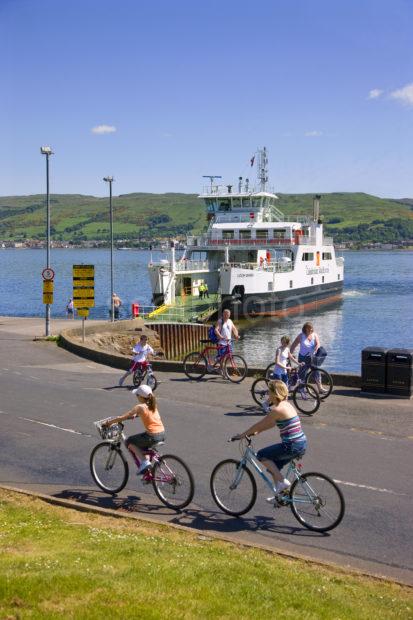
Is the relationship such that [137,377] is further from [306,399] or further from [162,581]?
[162,581]

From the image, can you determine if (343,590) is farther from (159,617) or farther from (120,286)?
(120,286)

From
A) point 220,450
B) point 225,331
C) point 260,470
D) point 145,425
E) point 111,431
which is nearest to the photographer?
point 260,470

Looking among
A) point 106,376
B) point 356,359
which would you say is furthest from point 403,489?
point 356,359

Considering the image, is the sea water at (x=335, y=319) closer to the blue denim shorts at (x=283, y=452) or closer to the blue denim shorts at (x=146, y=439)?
the blue denim shorts at (x=146, y=439)

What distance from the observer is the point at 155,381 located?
59.3 ft

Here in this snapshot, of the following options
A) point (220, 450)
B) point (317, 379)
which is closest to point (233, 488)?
point (220, 450)

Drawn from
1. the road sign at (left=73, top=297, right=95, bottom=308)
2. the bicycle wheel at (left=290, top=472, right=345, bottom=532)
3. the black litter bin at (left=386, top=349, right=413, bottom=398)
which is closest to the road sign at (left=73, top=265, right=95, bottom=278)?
the road sign at (left=73, top=297, right=95, bottom=308)

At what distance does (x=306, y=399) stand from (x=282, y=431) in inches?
260

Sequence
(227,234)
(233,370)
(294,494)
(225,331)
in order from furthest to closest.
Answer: (227,234), (233,370), (225,331), (294,494)

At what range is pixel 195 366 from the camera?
19250mm

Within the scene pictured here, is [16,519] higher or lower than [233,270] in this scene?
lower

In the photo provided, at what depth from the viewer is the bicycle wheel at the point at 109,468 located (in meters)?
10.1

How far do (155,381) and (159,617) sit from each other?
12.3 meters

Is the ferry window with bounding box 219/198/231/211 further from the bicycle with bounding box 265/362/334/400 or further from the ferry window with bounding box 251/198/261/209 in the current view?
the bicycle with bounding box 265/362/334/400
